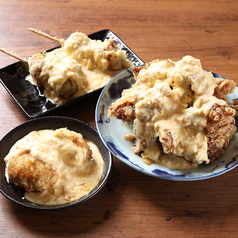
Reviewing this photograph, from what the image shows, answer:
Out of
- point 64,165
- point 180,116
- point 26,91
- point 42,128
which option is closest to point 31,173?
point 64,165

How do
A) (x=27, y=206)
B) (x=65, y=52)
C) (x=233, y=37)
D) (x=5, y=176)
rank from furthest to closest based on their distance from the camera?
(x=233, y=37)
(x=65, y=52)
(x=5, y=176)
(x=27, y=206)

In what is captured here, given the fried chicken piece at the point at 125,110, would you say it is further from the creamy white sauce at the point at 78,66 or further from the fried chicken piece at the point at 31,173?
the creamy white sauce at the point at 78,66

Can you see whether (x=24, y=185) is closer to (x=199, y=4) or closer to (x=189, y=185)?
(x=189, y=185)

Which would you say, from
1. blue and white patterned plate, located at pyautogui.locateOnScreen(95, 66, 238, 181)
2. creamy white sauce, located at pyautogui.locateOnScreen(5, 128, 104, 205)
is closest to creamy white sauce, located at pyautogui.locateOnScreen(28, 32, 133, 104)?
blue and white patterned plate, located at pyautogui.locateOnScreen(95, 66, 238, 181)

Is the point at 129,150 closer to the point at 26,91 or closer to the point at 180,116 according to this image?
the point at 180,116

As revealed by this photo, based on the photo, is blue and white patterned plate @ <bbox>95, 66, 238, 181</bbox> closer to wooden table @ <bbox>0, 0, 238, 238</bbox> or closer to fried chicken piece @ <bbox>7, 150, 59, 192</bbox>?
wooden table @ <bbox>0, 0, 238, 238</bbox>

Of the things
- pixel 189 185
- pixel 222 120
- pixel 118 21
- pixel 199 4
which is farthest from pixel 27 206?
pixel 199 4

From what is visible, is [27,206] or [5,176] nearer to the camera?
[27,206]
